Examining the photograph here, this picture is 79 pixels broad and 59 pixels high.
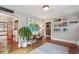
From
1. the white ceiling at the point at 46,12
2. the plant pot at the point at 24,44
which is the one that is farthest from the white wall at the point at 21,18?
the plant pot at the point at 24,44

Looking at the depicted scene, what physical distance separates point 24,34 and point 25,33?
0.09ft

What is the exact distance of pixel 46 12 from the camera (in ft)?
5.51

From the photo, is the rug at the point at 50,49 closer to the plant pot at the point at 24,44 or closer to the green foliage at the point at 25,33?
the plant pot at the point at 24,44

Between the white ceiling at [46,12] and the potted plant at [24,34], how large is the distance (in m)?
0.31

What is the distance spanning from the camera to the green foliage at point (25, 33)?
170 centimetres

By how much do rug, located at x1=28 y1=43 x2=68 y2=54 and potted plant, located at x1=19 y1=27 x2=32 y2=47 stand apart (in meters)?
0.23

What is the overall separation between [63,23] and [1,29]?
112cm

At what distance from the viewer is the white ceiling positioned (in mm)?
1608

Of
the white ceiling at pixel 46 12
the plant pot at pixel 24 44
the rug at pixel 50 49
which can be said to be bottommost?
the rug at pixel 50 49

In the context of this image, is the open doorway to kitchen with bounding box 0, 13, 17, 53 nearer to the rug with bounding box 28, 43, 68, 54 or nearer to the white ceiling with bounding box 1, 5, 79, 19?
the white ceiling with bounding box 1, 5, 79, 19

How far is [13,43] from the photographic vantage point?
168cm

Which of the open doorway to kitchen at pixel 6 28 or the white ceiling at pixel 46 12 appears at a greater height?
the white ceiling at pixel 46 12
